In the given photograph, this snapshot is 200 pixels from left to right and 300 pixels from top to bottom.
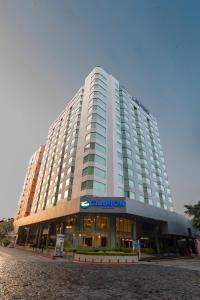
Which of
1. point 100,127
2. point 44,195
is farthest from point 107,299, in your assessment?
point 44,195

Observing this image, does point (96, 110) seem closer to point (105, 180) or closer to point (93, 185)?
point (105, 180)

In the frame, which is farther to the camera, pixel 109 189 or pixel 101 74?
pixel 101 74

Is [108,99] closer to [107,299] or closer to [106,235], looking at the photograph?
[106,235]

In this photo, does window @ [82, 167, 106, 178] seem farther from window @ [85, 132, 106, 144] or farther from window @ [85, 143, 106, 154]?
window @ [85, 132, 106, 144]

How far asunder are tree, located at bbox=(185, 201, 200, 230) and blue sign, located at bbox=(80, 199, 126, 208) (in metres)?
19.8

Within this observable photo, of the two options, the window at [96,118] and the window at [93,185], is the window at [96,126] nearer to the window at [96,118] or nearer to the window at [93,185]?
the window at [96,118]

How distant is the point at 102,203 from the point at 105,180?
8.04m

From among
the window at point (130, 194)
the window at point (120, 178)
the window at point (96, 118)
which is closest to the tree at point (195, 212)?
the window at point (130, 194)

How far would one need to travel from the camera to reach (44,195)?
189 ft

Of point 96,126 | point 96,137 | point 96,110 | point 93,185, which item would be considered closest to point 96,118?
point 96,126

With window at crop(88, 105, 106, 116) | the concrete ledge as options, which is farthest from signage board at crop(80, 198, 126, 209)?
window at crop(88, 105, 106, 116)

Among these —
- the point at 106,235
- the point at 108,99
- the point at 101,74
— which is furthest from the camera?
the point at 101,74

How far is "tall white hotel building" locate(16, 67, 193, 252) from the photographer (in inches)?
1497

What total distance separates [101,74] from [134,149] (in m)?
26.8
